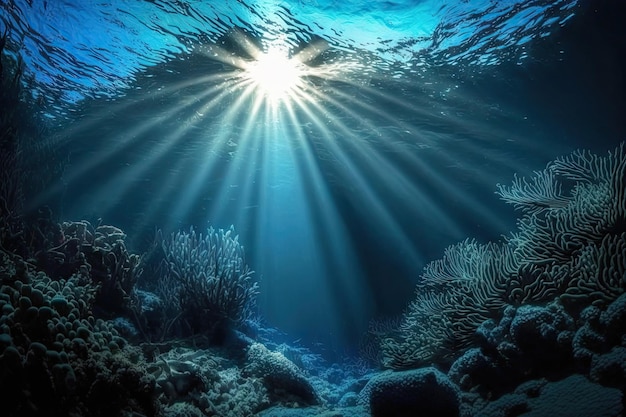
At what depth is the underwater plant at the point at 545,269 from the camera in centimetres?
438

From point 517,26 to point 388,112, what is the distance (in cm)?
455

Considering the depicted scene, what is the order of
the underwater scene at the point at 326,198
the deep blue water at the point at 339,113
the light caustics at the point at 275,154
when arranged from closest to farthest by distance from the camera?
the underwater scene at the point at 326,198
the deep blue water at the point at 339,113
the light caustics at the point at 275,154

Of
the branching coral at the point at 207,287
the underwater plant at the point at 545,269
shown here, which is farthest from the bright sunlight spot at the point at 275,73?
the underwater plant at the point at 545,269

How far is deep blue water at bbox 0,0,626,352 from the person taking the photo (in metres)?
8.55

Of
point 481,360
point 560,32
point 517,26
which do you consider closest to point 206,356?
point 481,360

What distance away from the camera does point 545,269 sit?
5.02 metres

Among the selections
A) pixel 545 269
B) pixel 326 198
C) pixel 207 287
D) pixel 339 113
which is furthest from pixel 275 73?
pixel 326 198

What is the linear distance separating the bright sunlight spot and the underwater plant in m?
6.80

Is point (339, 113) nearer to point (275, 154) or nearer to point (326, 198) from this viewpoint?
point (275, 154)

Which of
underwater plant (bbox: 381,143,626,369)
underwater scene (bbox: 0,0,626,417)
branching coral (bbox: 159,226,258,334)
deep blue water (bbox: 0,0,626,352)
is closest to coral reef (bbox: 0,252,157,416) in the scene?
underwater scene (bbox: 0,0,626,417)

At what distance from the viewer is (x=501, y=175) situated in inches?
560

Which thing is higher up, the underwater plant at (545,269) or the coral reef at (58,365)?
the underwater plant at (545,269)

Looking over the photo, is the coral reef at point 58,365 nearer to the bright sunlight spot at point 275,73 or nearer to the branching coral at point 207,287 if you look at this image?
the branching coral at point 207,287

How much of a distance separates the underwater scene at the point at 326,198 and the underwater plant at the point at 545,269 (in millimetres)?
37
